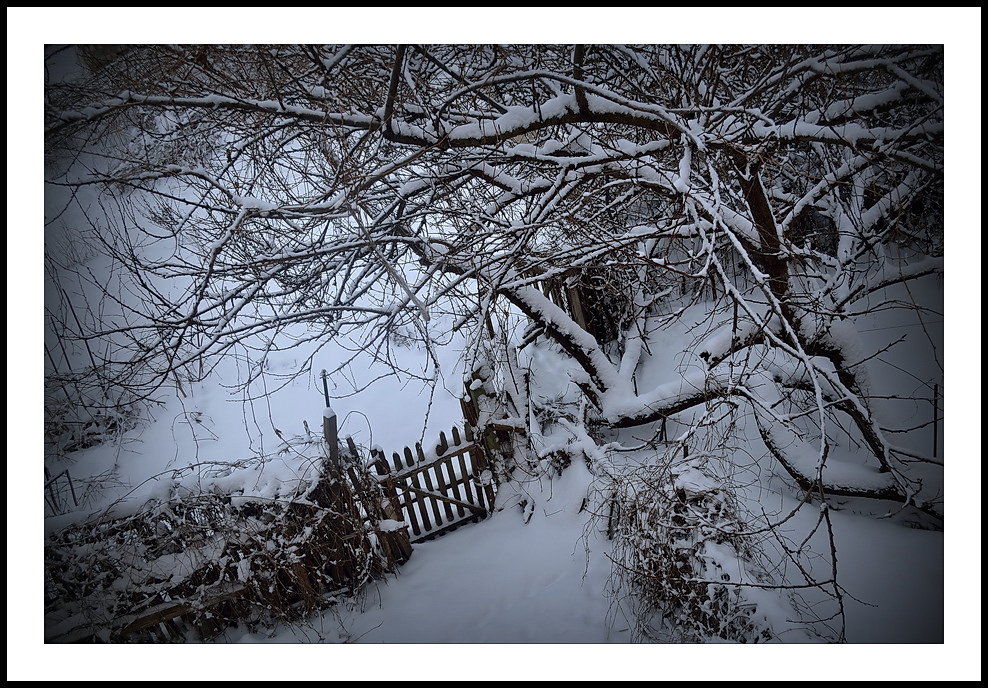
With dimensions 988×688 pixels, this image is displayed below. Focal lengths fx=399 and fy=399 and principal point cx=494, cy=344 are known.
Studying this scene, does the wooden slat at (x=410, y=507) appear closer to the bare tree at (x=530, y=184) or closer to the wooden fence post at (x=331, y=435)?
the wooden fence post at (x=331, y=435)

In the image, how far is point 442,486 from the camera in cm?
339

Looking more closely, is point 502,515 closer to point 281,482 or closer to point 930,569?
point 281,482

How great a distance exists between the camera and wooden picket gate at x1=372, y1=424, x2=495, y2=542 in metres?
3.16

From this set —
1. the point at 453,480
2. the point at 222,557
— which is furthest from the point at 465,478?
the point at 222,557

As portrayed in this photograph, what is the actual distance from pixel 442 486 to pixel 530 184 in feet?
8.13

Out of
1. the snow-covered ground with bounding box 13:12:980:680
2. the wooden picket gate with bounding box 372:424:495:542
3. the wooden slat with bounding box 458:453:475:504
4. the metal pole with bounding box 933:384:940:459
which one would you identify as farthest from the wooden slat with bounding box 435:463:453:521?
the metal pole with bounding box 933:384:940:459

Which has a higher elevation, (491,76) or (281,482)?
(491,76)

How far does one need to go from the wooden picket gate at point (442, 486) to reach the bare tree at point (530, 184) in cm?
134

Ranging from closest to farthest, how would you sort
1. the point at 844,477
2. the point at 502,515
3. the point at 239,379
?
1. the point at 844,477
2. the point at 239,379
3. the point at 502,515

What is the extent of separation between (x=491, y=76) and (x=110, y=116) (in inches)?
66.5
